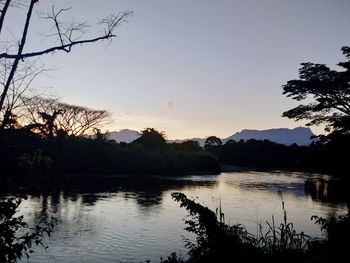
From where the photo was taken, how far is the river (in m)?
13.6

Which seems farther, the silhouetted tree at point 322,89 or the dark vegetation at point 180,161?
the silhouetted tree at point 322,89

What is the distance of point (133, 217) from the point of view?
66.9ft

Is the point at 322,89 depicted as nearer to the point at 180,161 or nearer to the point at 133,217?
the point at 133,217

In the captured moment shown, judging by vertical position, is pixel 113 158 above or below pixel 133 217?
above

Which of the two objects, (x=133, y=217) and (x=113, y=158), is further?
(x=113, y=158)

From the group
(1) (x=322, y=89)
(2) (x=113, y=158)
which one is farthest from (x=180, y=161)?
(1) (x=322, y=89)

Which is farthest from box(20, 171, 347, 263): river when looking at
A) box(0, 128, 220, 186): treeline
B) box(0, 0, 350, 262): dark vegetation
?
box(0, 128, 220, 186): treeline

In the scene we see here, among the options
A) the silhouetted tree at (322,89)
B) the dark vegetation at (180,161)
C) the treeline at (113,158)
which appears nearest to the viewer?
the dark vegetation at (180,161)

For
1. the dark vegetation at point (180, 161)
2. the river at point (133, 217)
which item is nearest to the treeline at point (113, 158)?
the dark vegetation at point (180, 161)

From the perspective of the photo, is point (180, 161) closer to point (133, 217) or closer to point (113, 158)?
point (113, 158)

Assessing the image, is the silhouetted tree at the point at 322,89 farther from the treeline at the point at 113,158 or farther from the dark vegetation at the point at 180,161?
the treeline at the point at 113,158

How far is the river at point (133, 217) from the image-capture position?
1361 cm

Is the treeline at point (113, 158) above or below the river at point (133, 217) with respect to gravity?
above

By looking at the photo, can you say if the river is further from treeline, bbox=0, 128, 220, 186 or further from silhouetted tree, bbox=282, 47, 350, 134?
treeline, bbox=0, 128, 220, 186
